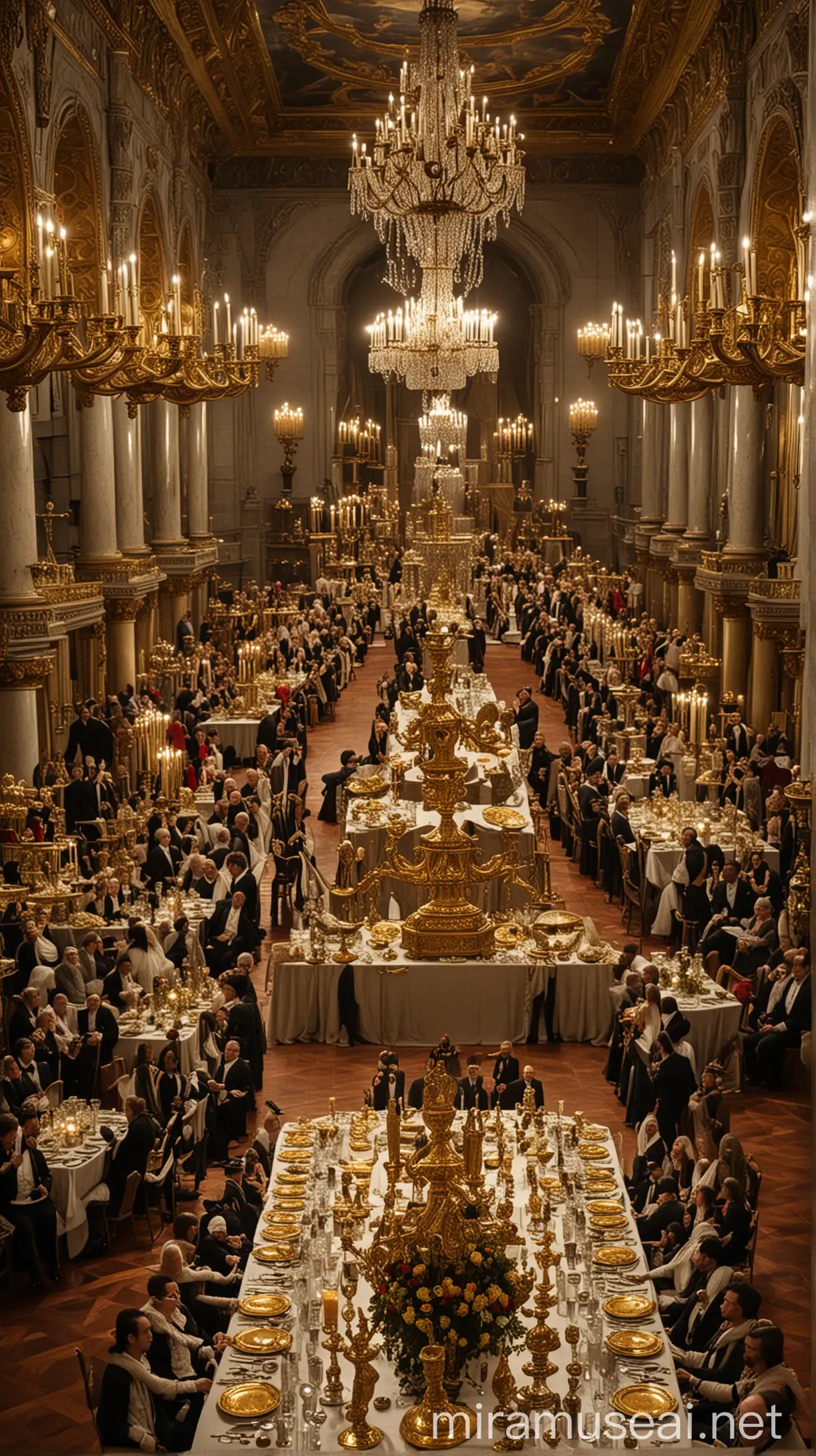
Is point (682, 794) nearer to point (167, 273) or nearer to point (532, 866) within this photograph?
point (532, 866)

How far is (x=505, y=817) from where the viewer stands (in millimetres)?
14156

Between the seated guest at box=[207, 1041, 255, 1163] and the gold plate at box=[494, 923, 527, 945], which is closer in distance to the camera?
the seated guest at box=[207, 1041, 255, 1163]

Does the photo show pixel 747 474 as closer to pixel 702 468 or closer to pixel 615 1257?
pixel 702 468

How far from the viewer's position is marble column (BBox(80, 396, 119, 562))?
22.2m

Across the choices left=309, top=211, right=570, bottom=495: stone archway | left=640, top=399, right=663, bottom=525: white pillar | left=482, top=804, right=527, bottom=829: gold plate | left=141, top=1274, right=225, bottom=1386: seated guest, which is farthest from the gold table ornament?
left=309, top=211, right=570, bottom=495: stone archway

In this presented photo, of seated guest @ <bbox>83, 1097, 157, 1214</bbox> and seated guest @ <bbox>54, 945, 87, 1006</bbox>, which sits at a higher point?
seated guest @ <bbox>54, 945, 87, 1006</bbox>

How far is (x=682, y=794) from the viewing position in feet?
61.1

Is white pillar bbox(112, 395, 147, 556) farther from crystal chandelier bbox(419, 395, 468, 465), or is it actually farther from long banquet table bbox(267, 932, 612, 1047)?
long banquet table bbox(267, 932, 612, 1047)

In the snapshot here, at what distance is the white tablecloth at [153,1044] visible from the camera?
11141mm

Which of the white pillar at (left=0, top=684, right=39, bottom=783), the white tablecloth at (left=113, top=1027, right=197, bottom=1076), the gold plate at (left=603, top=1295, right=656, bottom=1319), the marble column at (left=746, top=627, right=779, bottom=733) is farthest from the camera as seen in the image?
the marble column at (left=746, top=627, right=779, bottom=733)

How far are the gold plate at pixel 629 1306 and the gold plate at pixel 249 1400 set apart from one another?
65.7 inches

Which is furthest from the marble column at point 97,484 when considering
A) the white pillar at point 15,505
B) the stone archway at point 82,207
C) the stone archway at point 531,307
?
the stone archway at point 531,307

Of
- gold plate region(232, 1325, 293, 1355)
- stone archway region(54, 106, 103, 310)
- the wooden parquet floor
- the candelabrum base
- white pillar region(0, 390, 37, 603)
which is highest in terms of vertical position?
stone archway region(54, 106, 103, 310)

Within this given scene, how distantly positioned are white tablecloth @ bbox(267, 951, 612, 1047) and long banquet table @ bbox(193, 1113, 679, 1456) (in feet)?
10.7
